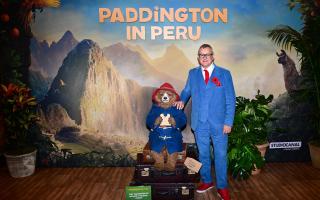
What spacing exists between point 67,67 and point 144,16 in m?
1.25

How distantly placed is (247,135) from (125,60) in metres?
1.88

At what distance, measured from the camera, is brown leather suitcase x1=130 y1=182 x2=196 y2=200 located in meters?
3.46

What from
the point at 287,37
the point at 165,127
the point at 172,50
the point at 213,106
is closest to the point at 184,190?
the point at 165,127

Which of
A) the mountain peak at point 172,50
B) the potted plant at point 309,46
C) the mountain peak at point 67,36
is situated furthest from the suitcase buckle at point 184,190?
the mountain peak at point 67,36

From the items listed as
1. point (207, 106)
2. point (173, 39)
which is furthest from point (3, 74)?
point (207, 106)

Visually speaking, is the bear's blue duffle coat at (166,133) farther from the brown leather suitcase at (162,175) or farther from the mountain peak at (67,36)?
the mountain peak at (67,36)

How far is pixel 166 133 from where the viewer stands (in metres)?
3.66

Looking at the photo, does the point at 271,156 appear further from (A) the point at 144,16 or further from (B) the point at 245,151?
(A) the point at 144,16

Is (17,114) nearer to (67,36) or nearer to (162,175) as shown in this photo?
(67,36)

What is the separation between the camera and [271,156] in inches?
184

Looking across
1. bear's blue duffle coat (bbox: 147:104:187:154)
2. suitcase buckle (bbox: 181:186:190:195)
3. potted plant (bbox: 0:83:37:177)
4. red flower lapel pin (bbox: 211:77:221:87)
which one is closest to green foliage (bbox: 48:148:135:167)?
potted plant (bbox: 0:83:37:177)

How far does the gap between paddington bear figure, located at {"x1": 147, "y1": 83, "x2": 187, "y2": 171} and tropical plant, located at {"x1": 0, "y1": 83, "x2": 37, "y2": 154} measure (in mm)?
1657

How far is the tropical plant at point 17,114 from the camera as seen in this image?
13.5 feet

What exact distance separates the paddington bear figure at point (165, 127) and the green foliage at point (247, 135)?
0.80 m
